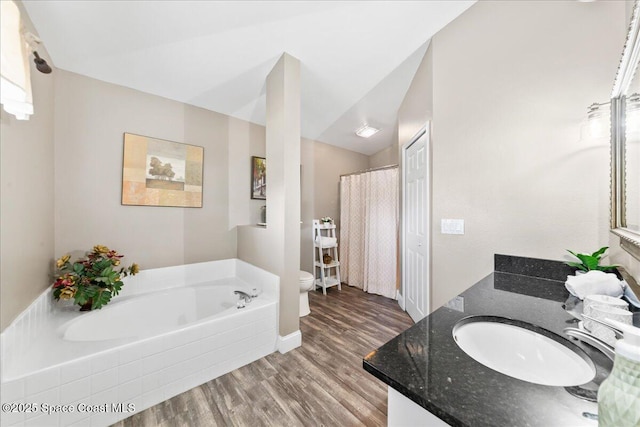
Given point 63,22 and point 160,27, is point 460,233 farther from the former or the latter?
point 63,22

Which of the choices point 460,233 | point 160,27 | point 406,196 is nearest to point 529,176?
point 460,233

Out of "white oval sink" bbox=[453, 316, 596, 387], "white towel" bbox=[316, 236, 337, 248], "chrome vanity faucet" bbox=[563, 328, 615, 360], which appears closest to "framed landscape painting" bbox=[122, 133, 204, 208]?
"white towel" bbox=[316, 236, 337, 248]

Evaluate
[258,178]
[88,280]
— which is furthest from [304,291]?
[88,280]

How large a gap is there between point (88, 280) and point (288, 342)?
1.66 metres

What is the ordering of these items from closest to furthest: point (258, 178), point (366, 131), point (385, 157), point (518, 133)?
point (518, 133)
point (258, 178)
point (366, 131)
point (385, 157)

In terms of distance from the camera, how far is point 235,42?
1.83 m

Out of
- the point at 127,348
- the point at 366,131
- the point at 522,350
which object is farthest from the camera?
the point at 366,131

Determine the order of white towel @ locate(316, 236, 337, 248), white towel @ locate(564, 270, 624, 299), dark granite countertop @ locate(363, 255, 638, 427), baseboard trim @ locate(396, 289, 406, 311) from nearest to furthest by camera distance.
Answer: dark granite countertop @ locate(363, 255, 638, 427) < white towel @ locate(564, 270, 624, 299) < baseboard trim @ locate(396, 289, 406, 311) < white towel @ locate(316, 236, 337, 248)

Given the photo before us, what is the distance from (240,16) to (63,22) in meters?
1.17

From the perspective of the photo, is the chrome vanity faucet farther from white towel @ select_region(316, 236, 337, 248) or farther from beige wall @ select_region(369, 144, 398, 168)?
beige wall @ select_region(369, 144, 398, 168)

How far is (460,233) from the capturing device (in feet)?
5.77

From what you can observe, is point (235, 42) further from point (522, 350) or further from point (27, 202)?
point (522, 350)

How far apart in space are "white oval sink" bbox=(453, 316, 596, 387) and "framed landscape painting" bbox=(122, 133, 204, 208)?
106 inches

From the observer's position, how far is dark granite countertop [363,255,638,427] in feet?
1.47
